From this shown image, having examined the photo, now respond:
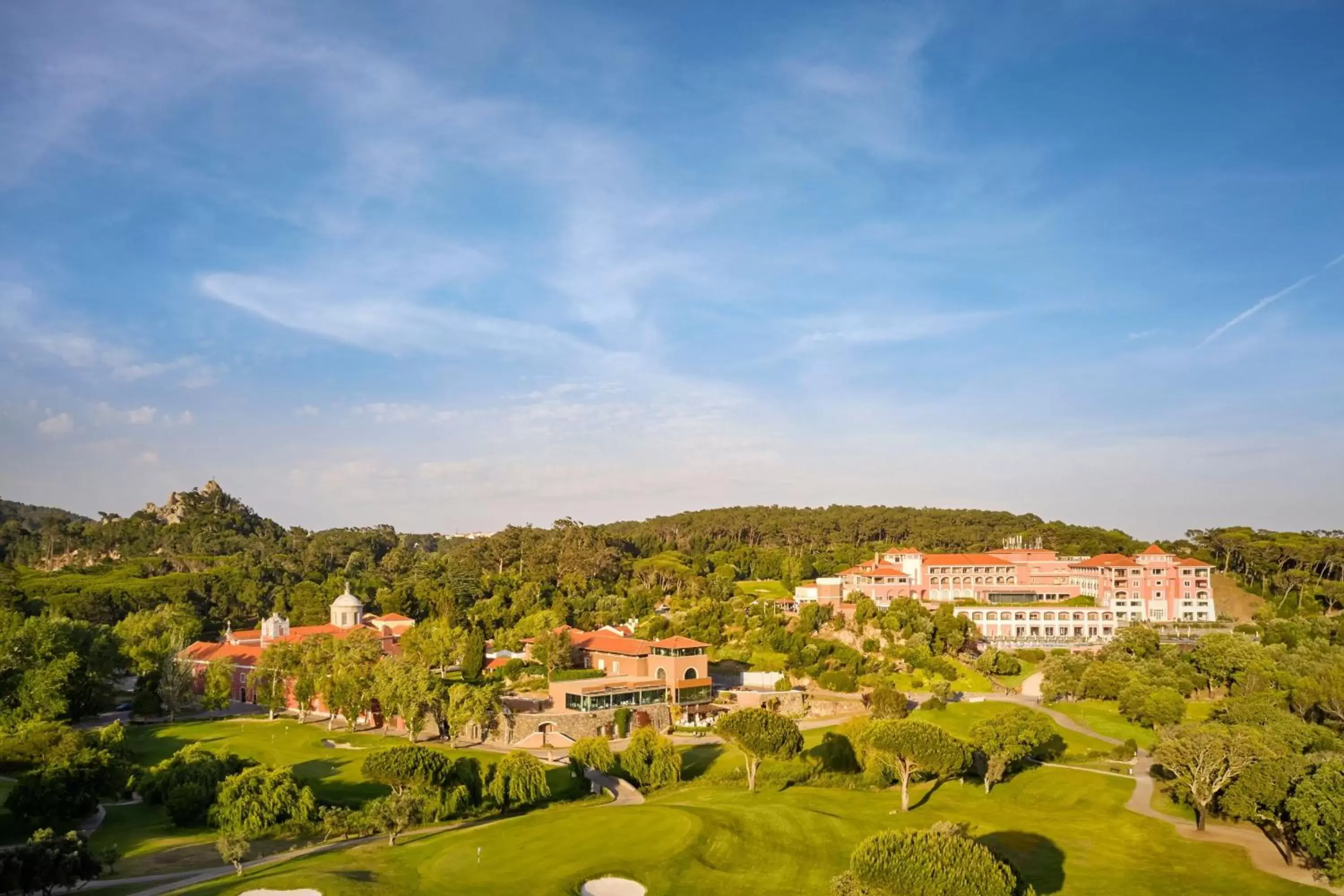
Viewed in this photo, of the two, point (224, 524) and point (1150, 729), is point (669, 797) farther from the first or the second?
point (224, 524)

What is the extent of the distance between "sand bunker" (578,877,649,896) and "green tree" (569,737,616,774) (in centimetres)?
1636

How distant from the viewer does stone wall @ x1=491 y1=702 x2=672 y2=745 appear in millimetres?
56875

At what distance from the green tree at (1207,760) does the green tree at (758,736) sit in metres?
16.3

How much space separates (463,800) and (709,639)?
4396cm

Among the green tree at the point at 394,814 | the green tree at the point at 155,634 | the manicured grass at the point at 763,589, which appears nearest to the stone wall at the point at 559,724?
the green tree at the point at 394,814

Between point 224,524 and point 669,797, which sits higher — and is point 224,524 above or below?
above

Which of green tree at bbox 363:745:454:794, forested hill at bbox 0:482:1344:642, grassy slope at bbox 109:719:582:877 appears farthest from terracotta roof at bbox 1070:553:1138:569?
green tree at bbox 363:745:454:794

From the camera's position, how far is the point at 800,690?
6856cm

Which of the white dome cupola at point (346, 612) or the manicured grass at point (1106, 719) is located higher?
the white dome cupola at point (346, 612)

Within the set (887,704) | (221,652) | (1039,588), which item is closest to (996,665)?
(887,704)

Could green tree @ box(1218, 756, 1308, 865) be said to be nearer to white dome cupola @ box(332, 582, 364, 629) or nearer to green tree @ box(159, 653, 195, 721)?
green tree @ box(159, 653, 195, 721)

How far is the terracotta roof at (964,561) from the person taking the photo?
9431 cm


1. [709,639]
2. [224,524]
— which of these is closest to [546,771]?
[709,639]

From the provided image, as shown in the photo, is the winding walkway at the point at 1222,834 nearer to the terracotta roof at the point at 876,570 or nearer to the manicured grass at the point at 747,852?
the manicured grass at the point at 747,852
